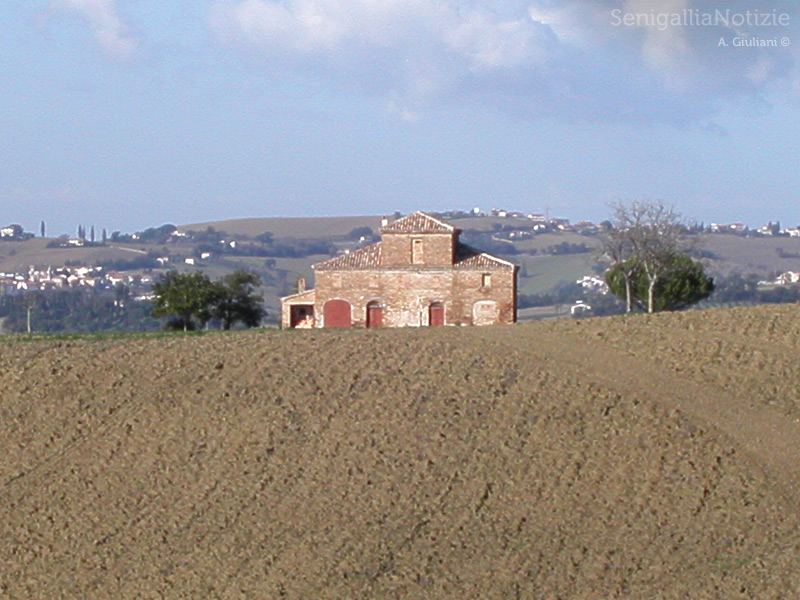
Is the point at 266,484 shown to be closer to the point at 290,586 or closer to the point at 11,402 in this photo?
the point at 290,586

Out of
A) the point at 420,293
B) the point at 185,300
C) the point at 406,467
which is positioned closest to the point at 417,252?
the point at 420,293

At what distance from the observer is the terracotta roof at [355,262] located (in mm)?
57250

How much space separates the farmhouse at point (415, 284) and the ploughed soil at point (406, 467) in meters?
32.9

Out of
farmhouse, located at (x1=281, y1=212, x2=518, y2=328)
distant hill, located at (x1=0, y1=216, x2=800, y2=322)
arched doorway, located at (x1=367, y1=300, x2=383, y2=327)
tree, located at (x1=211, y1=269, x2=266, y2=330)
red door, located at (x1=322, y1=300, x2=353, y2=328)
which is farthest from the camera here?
distant hill, located at (x1=0, y1=216, x2=800, y2=322)

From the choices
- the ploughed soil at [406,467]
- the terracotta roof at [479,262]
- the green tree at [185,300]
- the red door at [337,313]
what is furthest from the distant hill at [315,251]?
the ploughed soil at [406,467]

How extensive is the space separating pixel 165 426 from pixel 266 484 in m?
2.63

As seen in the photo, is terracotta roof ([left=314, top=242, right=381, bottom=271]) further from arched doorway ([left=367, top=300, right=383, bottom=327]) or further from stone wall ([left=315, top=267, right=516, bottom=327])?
arched doorway ([left=367, top=300, right=383, bottom=327])

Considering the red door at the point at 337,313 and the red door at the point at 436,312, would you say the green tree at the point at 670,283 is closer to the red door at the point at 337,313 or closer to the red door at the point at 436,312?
the red door at the point at 436,312

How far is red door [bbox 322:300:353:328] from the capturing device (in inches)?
2248

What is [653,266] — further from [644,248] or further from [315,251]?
[315,251]

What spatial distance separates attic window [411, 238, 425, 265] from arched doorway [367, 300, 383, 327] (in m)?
2.70

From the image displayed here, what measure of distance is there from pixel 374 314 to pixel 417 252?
11.8 ft

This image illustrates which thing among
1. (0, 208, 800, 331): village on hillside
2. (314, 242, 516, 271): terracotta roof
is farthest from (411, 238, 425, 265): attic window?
(0, 208, 800, 331): village on hillside

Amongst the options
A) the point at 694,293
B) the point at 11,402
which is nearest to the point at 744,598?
the point at 11,402
